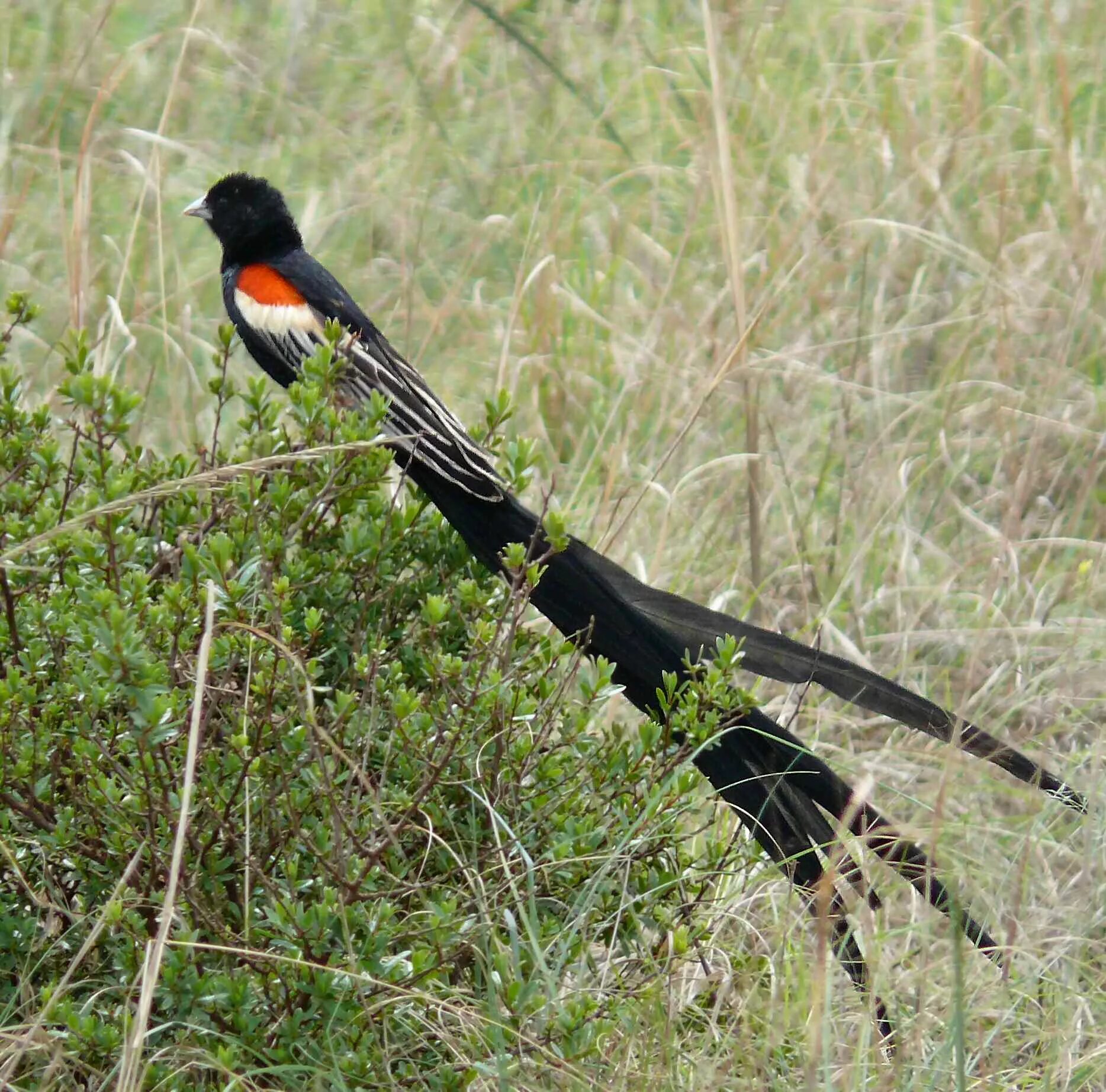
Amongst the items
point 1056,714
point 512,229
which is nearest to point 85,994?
point 1056,714

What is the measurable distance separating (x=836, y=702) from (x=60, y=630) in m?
1.89

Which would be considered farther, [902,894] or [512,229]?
[512,229]

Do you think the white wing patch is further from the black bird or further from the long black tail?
the long black tail

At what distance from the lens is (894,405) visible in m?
4.18

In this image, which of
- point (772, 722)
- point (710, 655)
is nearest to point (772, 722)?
point (772, 722)

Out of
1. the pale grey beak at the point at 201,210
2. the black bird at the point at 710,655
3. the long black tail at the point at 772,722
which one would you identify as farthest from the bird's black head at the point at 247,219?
the long black tail at the point at 772,722

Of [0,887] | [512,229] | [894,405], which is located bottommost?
[894,405]

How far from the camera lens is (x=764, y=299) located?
3.46 meters

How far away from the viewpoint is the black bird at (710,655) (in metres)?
2.22

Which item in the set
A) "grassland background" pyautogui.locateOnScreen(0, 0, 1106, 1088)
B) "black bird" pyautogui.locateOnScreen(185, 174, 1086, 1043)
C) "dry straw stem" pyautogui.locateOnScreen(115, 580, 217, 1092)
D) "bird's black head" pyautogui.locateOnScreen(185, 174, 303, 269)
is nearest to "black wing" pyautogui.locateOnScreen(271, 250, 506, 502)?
"black bird" pyautogui.locateOnScreen(185, 174, 1086, 1043)

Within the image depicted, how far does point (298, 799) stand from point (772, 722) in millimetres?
743

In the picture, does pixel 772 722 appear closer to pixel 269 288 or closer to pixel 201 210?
pixel 269 288

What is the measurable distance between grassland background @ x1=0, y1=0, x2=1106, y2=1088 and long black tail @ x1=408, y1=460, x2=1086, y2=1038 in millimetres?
118

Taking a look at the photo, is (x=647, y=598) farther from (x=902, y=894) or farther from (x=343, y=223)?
(x=343, y=223)
